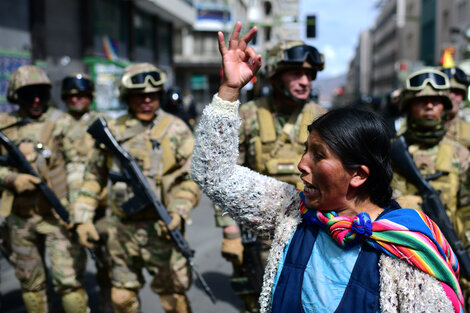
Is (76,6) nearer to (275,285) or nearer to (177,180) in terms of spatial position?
(177,180)

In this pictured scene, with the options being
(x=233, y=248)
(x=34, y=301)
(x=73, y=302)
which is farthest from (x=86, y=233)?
(x=233, y=248)

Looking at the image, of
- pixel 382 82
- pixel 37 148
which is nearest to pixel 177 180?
pixel 37 148

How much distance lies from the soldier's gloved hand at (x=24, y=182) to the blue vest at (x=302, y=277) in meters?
2.84

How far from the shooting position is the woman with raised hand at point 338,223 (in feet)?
4.80

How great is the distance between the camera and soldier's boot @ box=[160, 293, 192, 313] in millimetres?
3486

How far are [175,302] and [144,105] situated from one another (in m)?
1.53

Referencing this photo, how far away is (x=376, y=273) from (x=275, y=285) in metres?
0.37

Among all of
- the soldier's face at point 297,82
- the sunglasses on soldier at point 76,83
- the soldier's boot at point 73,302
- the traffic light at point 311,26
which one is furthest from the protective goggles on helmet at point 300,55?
the traffic light at point 311,26

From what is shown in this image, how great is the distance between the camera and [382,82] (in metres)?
74.9

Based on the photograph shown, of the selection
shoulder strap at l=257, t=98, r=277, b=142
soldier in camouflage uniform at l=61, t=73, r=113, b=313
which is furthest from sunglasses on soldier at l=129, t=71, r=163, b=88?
shoulder strap at l=257, t=98, r=277, b=142

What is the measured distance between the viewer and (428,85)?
332 centimetres

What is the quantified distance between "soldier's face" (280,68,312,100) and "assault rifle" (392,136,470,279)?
2.42 feet

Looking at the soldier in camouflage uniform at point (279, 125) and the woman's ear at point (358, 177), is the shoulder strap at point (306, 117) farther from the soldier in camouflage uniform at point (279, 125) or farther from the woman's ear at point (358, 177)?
the woman's ear at point (358, 177)

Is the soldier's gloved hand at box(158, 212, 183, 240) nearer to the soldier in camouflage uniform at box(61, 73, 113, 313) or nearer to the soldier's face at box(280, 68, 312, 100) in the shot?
the soldier in camouflage uniform at box(61, 73, 113, 313)
